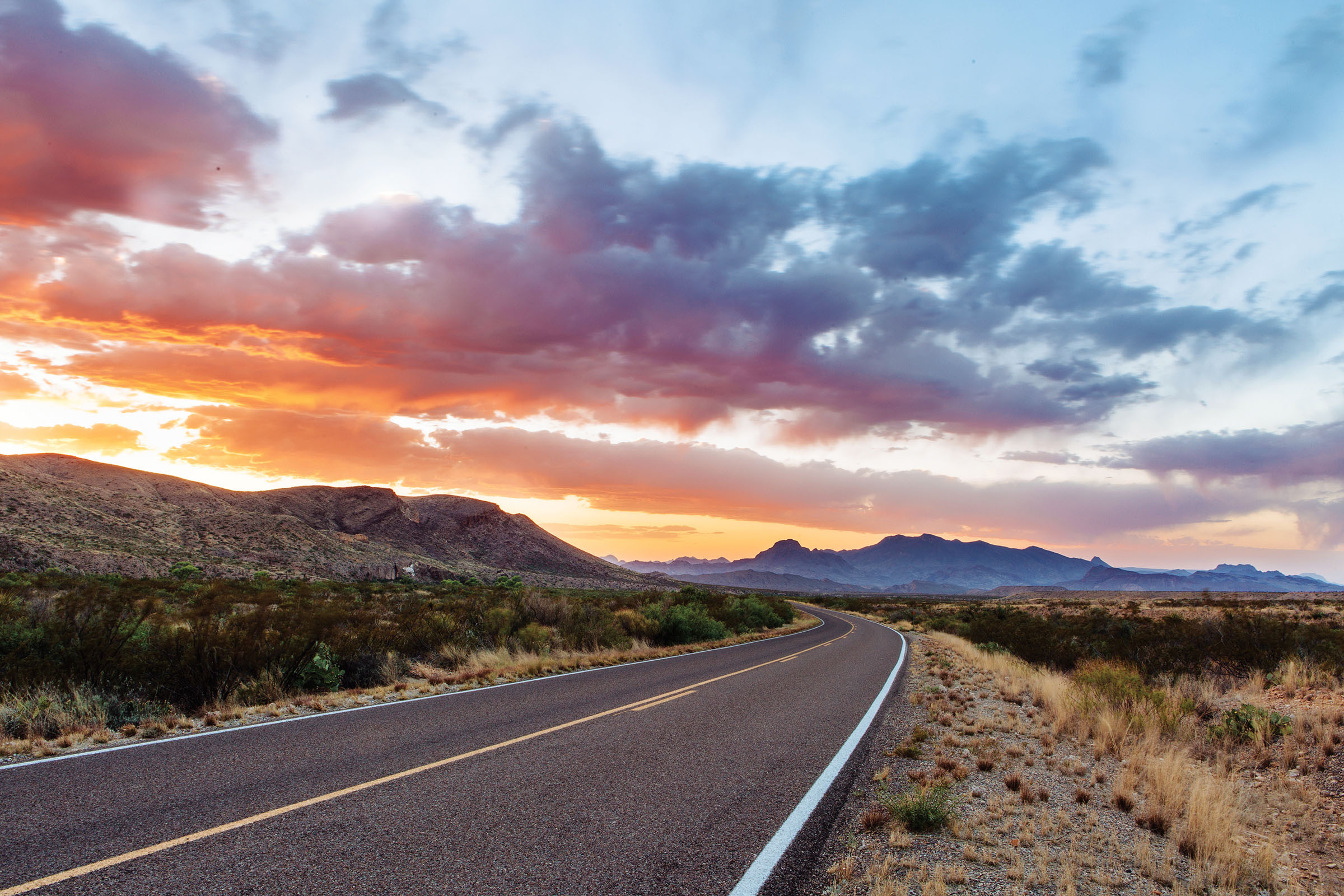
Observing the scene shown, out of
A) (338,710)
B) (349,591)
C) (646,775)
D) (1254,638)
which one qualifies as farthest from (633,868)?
(349,591)

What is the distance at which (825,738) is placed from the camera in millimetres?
8930

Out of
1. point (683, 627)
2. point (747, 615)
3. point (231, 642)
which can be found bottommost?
point (747, 615)

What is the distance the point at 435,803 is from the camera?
18.1 feet

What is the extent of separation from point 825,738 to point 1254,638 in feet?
48.1

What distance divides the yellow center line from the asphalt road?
0.11 meters

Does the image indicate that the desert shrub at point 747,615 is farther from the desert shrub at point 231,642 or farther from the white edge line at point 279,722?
the white edge line at point 279,722

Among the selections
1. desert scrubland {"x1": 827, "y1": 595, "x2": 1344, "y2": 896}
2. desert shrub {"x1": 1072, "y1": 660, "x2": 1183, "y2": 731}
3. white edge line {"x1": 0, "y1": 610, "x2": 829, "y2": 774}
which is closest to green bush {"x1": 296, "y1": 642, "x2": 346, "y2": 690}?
white edge line {"x1": 0, "y1": 610, "x2": 829, "y2": 774}

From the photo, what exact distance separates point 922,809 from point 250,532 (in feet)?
281

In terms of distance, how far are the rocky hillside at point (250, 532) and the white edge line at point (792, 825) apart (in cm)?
5518

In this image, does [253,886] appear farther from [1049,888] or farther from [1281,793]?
[1281,793]

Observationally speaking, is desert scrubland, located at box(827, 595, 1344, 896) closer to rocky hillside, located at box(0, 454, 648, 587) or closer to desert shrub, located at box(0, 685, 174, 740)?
desert shrub, located at box(0, 685, 174, 740)

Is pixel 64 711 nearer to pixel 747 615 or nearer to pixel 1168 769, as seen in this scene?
pixel 1168 769

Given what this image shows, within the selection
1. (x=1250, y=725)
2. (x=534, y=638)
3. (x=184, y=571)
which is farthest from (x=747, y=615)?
(x=184, y=571)

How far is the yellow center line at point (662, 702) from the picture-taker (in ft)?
33.7
